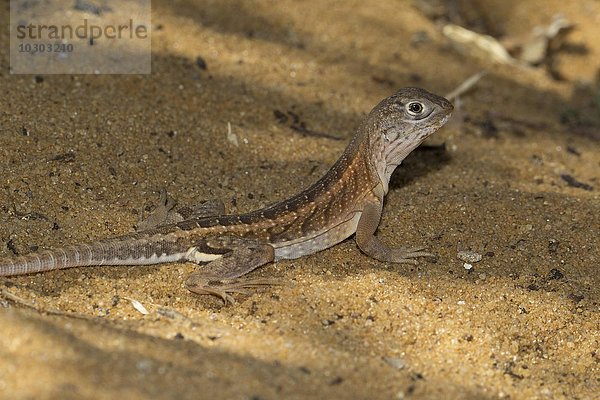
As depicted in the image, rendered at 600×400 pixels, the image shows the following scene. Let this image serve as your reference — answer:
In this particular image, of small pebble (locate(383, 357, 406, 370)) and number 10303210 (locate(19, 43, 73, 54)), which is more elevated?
number 10303210 (locate(19, 43, 73, 54))

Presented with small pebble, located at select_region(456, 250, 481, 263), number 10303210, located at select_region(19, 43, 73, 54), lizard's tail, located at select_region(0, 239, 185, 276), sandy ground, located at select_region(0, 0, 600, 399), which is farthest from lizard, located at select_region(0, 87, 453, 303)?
number 10303210, located at select_region(19, 43, 73, 54)

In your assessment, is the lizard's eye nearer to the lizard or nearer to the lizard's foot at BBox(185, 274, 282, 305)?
the lizard

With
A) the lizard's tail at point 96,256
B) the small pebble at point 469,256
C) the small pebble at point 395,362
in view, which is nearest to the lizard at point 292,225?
the lizard's tail at point 96,256

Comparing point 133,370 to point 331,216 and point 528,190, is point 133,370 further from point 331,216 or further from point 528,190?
point 528,190

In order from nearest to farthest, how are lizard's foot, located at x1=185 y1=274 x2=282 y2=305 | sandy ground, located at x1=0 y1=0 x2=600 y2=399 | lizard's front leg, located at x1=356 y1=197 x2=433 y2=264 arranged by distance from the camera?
sandy ground, located at x1=0 y1=0 x2=600 y2=399
lizard's foot, located at x1=185 y1=274 x2=282 y2=305
lizard's front leg, located at x1=356 y1=197 x2=433 y2=264

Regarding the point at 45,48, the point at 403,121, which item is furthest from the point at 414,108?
the point at 45,48

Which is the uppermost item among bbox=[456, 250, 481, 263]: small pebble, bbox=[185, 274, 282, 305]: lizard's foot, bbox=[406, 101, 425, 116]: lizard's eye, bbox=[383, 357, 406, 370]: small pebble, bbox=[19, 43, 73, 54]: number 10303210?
bbox=[406, 101, 425, 116]: lizard's eye

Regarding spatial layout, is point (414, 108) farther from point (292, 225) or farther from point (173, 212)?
point (173, 212)

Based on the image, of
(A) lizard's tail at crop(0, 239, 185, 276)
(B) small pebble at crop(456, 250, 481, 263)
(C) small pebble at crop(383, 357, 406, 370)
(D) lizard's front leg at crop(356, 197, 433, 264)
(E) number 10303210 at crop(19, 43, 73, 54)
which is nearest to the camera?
(C) small pebble at crop(383, 357, 406, 370)
